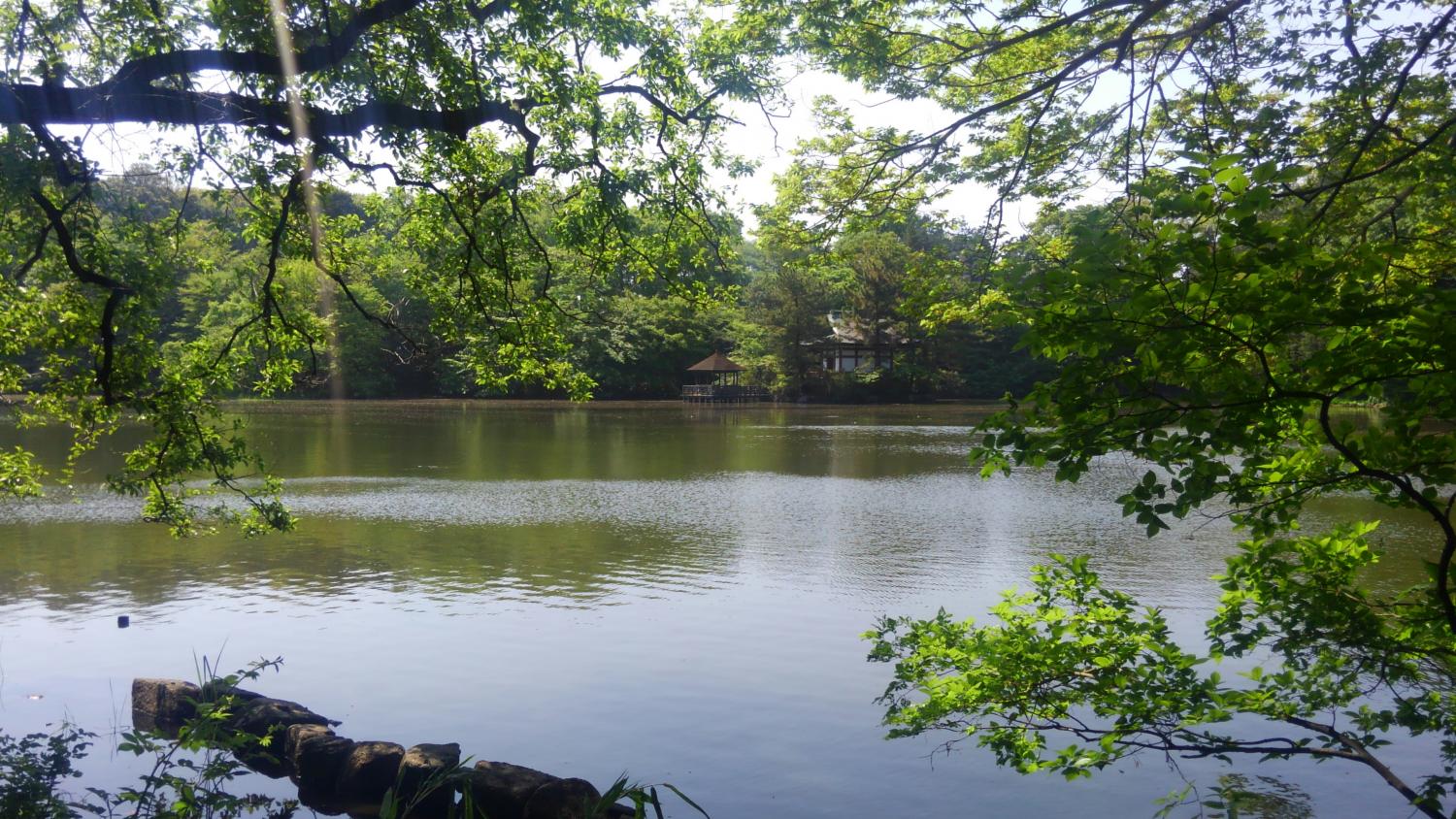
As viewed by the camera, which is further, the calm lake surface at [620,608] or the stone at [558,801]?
the calm lake surface at [620,608]

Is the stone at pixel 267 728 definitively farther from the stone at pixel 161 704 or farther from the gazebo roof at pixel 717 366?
the gazebo roof at pixel 717 366

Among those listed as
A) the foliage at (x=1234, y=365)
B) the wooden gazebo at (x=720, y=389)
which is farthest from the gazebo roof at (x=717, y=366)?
the foliage at (x=1234, y=365)

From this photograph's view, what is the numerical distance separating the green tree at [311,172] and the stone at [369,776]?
1.83 meters

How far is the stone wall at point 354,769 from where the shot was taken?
4676 mm

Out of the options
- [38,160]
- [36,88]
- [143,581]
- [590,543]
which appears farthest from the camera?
[590,543]

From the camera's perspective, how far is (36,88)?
171 inches

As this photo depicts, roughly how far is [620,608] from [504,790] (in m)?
4.35

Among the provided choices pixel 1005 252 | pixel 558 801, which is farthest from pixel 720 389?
pixel 558 801

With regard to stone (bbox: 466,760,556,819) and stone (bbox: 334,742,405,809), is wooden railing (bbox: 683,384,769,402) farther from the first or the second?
stone (bbox: 466,760,556,819)

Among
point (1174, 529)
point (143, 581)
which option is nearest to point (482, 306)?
point (143, 581)

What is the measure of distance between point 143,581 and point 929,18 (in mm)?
8631

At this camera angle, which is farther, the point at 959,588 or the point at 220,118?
the point at 959,588

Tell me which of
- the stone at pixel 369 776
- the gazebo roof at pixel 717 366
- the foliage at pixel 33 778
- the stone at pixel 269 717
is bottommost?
the stone at pixel 369 776

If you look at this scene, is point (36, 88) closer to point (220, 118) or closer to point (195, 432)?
point (220, 118)
